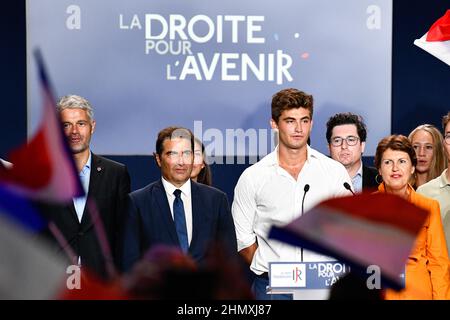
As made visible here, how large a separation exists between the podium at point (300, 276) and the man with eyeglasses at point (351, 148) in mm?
1164

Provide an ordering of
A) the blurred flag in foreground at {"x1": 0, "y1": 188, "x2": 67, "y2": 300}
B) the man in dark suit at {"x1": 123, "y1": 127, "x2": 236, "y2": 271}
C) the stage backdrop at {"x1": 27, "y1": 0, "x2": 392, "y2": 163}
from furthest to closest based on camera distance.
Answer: the stage backdrop at {"x1": 27, "y1": 0, "x2": 392, "y2": 163} → the man in dark suit at {"x1": 123, "y1": 127, "x2": 236, "y2": 271} → the blurred flag in foreground at {"x1": 0, "y1": 188, "x2": 67, "y2": 300}

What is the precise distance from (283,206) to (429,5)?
2826mm

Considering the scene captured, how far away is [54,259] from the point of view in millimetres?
590

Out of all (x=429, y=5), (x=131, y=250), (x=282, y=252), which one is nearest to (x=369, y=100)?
(x=429, y=5)

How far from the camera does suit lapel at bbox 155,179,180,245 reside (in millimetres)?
3061

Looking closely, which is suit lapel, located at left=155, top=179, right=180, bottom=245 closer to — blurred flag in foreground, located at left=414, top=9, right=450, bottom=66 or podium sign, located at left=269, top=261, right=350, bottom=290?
podium sign, located at left=269, top=261, right=350, bottom=290

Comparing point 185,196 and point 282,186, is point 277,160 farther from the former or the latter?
point 185,196

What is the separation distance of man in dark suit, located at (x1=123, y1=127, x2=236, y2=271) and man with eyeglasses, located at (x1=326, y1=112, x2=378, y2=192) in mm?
1026

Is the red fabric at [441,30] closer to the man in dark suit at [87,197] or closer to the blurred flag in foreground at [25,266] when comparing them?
the man in dark suit at [87,197]

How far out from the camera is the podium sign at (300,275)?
9.12ft

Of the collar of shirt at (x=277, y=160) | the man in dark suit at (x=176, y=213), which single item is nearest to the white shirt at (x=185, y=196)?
the man in dark suit at (x=176, y=213)

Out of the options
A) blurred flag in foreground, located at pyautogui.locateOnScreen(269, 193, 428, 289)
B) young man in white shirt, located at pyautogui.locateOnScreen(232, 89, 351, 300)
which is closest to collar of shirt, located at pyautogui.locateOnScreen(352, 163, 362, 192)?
young man in white shirt, located at pyautogui.locateOnScreen(232, 89, 351, 300)

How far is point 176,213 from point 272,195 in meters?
0.44
